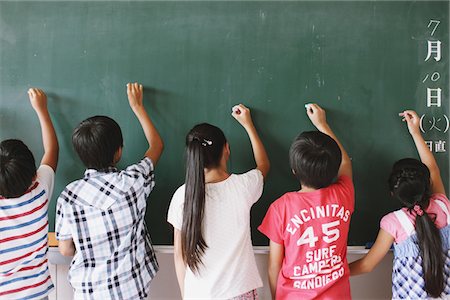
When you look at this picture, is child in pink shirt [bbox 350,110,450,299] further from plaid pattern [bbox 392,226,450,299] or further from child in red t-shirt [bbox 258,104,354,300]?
child in red t-shirt [bbox 258,104,354,300]

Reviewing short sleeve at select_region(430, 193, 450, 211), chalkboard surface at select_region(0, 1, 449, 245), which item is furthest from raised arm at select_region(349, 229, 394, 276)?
short sleeve at select_region(430, 193, 450, 211)

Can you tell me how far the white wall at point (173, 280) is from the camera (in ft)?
6.46

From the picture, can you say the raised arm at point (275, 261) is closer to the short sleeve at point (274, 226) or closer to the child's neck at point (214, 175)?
the short sleeve at point (274, 226)

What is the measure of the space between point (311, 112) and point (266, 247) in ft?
2.13

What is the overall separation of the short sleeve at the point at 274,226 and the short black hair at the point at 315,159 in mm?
178

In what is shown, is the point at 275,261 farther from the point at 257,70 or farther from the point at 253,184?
the point at 257,70

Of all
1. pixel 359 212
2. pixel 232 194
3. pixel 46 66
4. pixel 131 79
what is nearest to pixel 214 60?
pixel 131 79

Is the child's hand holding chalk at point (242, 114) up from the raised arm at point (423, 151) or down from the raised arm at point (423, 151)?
up

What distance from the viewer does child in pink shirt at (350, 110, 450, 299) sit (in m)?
1.66

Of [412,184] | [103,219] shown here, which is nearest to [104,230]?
[103,219]

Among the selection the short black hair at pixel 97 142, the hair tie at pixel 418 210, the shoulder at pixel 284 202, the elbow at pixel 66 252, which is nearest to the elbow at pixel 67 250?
the elbow at pixel 66 252

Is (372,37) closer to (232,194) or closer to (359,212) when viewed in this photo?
(359,212)

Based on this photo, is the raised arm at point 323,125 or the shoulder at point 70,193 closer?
the shoulder at point 70,193

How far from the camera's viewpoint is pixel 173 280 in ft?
6.61
